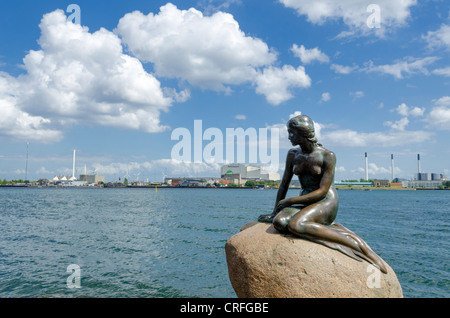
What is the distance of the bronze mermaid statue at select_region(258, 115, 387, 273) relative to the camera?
18.7 feet

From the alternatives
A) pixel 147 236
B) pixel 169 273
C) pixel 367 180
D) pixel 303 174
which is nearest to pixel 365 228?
pixel 147 236

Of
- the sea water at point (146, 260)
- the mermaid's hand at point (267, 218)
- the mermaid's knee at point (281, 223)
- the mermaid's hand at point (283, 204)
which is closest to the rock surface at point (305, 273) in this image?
the mermaid's knee at point (281, 223)

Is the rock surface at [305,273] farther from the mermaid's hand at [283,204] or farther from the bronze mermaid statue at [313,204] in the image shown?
the mermaid's hand at [283,204]

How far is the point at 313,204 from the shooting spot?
6.14 metres

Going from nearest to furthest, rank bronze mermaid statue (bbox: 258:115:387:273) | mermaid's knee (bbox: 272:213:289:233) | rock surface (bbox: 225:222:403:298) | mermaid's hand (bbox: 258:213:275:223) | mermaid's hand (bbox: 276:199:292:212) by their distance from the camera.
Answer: rock surface (bbox: 225:222:403:298), bronze mermaid statue (bbox: 258:115:387:273), mermaid's knee (bbox: 272:213:289:233), mermaid's hand (bbox: 276:199:292:212), mermaid's hand (bbox: 258:213:275:223)

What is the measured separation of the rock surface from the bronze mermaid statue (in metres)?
0.17

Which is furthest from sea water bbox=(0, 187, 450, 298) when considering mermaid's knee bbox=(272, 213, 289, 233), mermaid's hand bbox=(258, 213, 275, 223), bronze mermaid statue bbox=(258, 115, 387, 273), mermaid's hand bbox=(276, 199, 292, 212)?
bronze mermaid statue bbox=(258, 115, 387, 273)

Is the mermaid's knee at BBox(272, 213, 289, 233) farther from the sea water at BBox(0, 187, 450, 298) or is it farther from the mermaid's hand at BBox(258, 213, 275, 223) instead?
the sea water at BBox(0, 187, 450, 298)

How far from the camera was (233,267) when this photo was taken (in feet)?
20.0

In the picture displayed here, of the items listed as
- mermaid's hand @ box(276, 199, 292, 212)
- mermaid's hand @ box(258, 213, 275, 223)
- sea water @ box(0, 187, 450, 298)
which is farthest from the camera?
sea water @ box(0, 187, 450, 298)

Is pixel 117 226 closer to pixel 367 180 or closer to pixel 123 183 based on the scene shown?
pixel 367 180

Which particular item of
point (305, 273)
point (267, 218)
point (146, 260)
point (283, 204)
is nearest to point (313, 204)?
point (283, 204)

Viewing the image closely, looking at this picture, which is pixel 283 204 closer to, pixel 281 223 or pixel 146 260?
pixel 281 223
